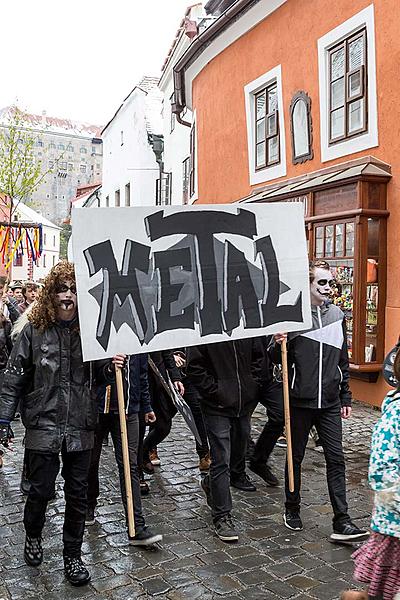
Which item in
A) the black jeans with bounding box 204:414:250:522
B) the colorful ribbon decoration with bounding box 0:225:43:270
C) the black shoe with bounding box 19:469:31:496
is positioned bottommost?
the black shoe with bounding box 19:469:31:496

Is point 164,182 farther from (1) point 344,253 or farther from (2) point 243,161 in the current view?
(1) point 344,253

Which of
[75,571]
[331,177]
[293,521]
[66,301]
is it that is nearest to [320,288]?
[293,521]

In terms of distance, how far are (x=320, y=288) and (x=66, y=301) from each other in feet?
6.49

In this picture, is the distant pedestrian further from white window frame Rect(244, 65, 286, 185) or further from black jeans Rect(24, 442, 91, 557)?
white window frame Rect(244, 65, 286, 185)

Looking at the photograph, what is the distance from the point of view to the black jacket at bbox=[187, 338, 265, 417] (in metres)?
4.98

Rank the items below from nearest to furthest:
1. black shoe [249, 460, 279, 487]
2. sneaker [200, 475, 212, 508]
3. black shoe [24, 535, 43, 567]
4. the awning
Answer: black shoe [24, 535, 43, 567] → sneaker [200, 475, 212, 508] → black shoe [249, 460, 279, 487] → the awning

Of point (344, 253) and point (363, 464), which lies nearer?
point (363, 464)

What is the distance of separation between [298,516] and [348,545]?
480 mm

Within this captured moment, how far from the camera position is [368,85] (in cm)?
1010

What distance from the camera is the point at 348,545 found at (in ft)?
15.4

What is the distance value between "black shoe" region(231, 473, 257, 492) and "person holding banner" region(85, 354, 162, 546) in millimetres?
1248

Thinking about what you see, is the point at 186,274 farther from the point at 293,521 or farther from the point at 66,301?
the point at 293,521

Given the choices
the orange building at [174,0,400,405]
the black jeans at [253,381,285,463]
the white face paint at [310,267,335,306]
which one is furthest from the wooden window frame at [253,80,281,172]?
the white face paint at [310,267,335,306]

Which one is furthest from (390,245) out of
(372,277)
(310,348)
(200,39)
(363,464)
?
(200,39)
